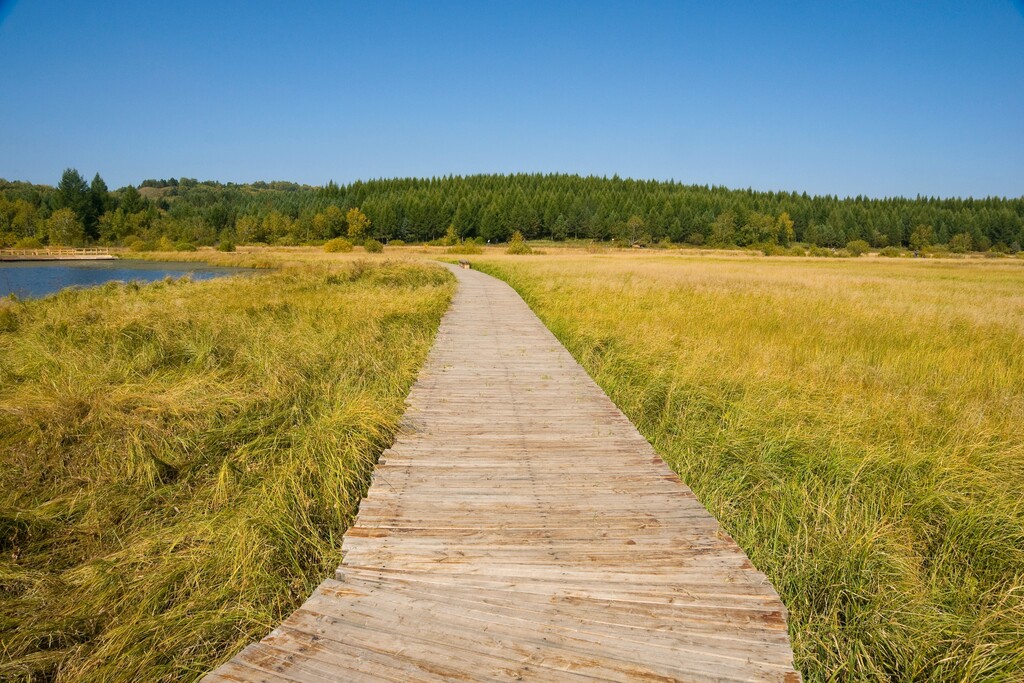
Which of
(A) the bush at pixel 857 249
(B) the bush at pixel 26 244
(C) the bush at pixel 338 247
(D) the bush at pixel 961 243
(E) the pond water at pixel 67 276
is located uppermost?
(D) the bush at pixel 961 243

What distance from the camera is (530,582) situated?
239cm

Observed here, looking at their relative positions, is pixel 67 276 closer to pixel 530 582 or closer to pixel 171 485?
pixel 171 485

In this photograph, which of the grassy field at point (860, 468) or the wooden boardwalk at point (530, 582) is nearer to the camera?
the wooden boardwalk at point (530, 582)

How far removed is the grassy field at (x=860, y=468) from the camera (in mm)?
2367

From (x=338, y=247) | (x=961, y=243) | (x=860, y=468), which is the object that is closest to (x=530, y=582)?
(x=860, y=468)

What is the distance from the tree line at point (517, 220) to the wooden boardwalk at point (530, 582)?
82.0m

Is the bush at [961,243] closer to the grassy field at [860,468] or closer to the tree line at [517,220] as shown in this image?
the tree line at [517,220]

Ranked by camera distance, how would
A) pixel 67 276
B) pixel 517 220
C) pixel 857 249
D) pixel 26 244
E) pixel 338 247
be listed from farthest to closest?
1. pixel 517 220
2. pixel 857 249
3. pixel 338 247
4. pixel 26 244
5. pixel 67 276

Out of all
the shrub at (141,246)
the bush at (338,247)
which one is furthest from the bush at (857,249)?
the shrub at (141,246)

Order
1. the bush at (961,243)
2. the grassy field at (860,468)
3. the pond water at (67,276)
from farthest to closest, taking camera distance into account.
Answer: the bush at (961,243) → the pond water at (67,276) → the grassy field at (860,468)

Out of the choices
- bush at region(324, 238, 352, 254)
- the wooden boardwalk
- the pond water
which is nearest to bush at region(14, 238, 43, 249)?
the pond water

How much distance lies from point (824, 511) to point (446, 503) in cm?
254

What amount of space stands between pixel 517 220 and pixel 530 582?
99.3m

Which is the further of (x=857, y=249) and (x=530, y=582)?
(x=857, y=249)
